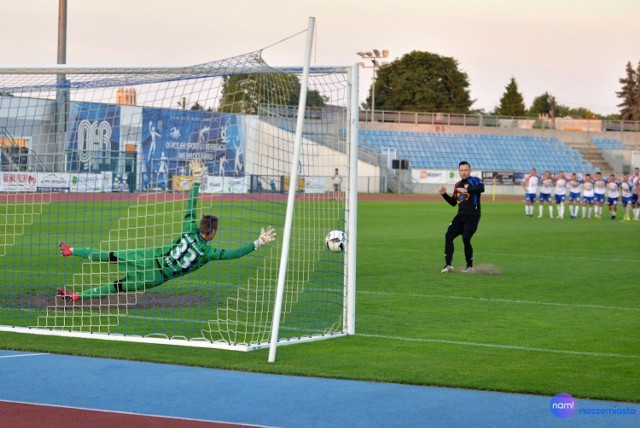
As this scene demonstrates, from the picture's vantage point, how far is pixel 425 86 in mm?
102125

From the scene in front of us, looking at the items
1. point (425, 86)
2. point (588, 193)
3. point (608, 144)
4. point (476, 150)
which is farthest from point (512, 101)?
point (588, 193)

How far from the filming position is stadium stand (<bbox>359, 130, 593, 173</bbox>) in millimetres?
68812

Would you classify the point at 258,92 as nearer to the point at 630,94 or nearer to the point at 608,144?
the point at 608,144

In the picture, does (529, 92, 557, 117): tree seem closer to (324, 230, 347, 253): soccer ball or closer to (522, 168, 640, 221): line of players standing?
(522, 168, 640, 221): line of players standing

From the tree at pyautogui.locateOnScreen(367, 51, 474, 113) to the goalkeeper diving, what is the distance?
300 ft

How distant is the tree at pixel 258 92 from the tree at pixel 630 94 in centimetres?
11318

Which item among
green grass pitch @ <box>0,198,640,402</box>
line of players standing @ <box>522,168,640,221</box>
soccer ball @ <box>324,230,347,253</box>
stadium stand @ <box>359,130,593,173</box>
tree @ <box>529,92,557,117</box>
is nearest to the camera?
green grass pitch @ <box>0,198,640,402</box>

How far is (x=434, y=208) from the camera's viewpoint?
44.3m

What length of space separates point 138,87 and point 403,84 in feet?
299

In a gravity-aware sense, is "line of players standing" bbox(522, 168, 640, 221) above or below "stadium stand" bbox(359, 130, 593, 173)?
below

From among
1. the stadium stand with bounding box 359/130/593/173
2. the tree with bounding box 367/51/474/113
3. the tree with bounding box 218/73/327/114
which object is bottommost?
the tree with bounding box 218/73/327/114

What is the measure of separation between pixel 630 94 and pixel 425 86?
110 ft

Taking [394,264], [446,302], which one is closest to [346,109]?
[446,302]

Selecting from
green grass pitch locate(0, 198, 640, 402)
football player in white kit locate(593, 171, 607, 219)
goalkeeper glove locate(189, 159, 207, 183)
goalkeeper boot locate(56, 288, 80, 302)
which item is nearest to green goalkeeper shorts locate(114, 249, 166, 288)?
goalkeeper boot locate(56, 288, 80, 302)
